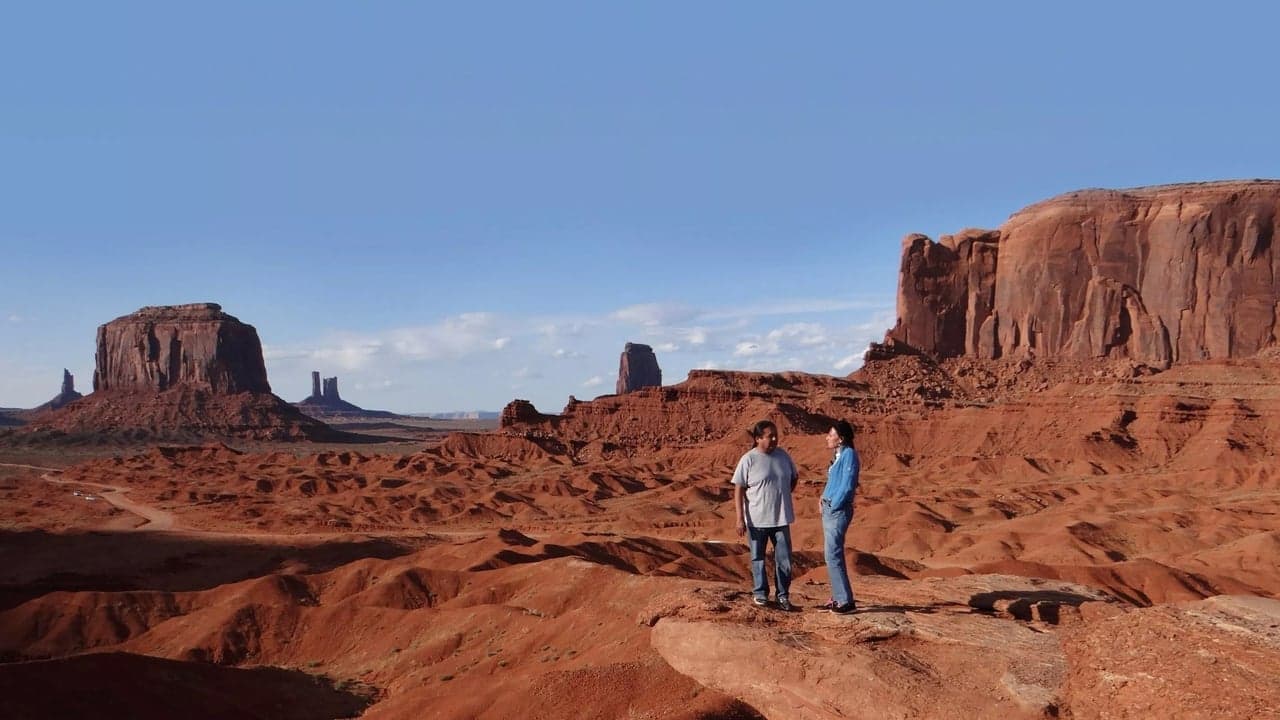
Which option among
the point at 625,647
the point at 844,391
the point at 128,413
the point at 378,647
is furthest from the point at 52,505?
the point at 128,413

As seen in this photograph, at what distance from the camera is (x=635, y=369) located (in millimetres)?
158250

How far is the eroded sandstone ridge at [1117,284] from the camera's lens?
291 feet

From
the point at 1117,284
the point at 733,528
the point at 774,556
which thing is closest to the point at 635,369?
the point at 1117,284

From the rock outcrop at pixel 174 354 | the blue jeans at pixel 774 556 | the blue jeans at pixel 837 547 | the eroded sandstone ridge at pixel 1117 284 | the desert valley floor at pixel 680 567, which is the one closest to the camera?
the desert valley floor at pixel 680 567

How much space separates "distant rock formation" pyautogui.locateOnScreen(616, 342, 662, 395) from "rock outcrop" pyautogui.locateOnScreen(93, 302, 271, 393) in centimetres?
6135

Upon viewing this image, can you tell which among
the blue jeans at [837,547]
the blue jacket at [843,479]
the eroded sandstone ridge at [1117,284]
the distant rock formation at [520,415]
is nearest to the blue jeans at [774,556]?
the blue jeans at [837,547]

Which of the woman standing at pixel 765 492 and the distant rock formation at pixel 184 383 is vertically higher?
the distant rock formation at pixel 184 383

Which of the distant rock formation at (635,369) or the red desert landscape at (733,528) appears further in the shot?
the distant rock formation at (635,369)

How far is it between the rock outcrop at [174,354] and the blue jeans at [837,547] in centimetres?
14386

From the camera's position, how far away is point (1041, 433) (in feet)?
224

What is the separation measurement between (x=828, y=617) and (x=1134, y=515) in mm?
36141

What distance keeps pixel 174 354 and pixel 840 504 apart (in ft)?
488

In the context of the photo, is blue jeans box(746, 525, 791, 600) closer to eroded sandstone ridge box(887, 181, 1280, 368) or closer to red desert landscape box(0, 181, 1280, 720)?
red desert landscape box(0, 181, 1280, 720)

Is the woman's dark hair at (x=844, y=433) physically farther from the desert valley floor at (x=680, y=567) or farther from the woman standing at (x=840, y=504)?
the desert valley floor at (x=680, y=567)
